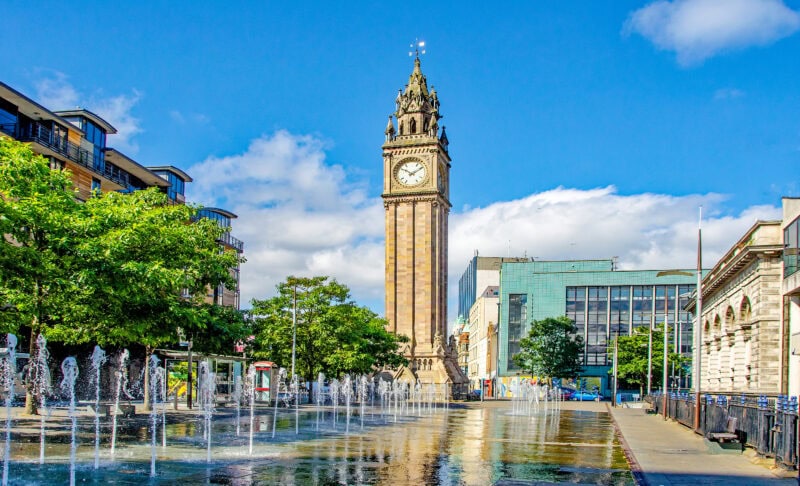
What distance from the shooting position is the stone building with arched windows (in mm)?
34312

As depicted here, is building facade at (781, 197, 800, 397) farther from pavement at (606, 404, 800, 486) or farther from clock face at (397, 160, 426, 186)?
clock face at (397, 160, 426, 186)

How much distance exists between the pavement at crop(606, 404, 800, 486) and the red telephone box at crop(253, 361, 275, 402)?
34352 millimetres

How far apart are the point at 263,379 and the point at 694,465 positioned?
47084 millimetres

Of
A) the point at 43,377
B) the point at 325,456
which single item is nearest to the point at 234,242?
the point at 43,377

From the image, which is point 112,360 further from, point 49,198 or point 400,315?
point 400,315

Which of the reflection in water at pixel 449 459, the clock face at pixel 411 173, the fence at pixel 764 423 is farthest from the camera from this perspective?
the clock face at pixel 411 173

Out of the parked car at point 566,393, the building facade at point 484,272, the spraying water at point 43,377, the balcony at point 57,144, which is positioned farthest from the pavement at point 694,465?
the building facade at point 484,272

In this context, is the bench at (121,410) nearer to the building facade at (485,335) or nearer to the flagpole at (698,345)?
the flagpole at (698,345)

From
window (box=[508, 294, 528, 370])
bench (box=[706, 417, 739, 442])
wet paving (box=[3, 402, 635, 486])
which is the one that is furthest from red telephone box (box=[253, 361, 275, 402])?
window (box=[508, 294, 528, 370])

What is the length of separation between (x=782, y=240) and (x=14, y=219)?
2907cm

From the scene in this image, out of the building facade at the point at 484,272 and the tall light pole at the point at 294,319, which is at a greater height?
the building facade at the point at 484,272

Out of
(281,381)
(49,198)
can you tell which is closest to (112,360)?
(281,381)

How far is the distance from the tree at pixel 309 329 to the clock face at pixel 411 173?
2987cm

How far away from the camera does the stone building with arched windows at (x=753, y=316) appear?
34312 millimetres
